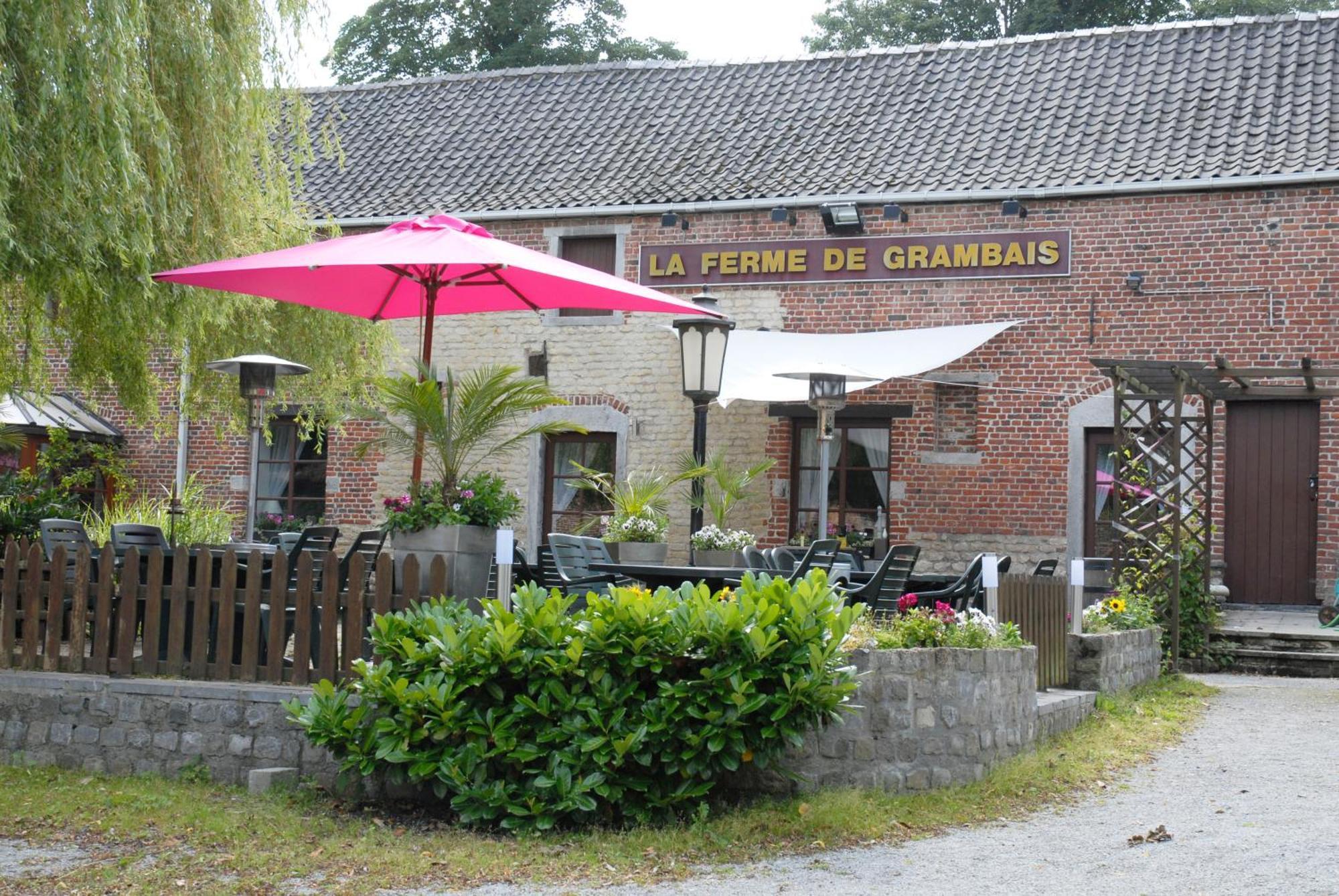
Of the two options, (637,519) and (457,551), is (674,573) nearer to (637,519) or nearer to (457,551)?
(457,551)

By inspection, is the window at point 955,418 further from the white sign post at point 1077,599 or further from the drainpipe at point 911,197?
the white sign post at point 1077,599

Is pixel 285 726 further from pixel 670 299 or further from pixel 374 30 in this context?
pixel 374 30

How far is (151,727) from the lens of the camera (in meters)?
6.89

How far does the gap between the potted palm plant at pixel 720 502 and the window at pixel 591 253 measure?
6.52 ft

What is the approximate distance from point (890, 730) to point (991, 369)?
841 centimetres

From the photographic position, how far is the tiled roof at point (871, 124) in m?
14.3

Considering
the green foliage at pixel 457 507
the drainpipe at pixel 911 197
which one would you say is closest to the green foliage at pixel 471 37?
the drainpipe at pixel 911 197

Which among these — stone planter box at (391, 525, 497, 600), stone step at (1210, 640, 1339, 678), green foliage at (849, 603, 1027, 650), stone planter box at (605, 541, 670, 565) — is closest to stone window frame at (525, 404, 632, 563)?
stone planter box at (605, 541, 670, 565)

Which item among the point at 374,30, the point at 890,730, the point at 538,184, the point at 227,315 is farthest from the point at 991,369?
the point at 374,30

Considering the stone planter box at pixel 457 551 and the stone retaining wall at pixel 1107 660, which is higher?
the stone planter box at pixel 457 551

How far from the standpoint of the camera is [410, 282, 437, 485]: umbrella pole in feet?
24.8

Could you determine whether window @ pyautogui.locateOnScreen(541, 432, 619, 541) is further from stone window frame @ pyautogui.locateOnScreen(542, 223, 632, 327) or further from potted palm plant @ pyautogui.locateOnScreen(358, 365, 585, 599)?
potted palm plant @ pyautogui.locateOnScreen(358, 365, 585, 599)

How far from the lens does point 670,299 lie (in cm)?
794

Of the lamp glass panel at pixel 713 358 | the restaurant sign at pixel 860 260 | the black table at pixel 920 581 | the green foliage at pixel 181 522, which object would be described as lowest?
the black table at pixel 920 581
